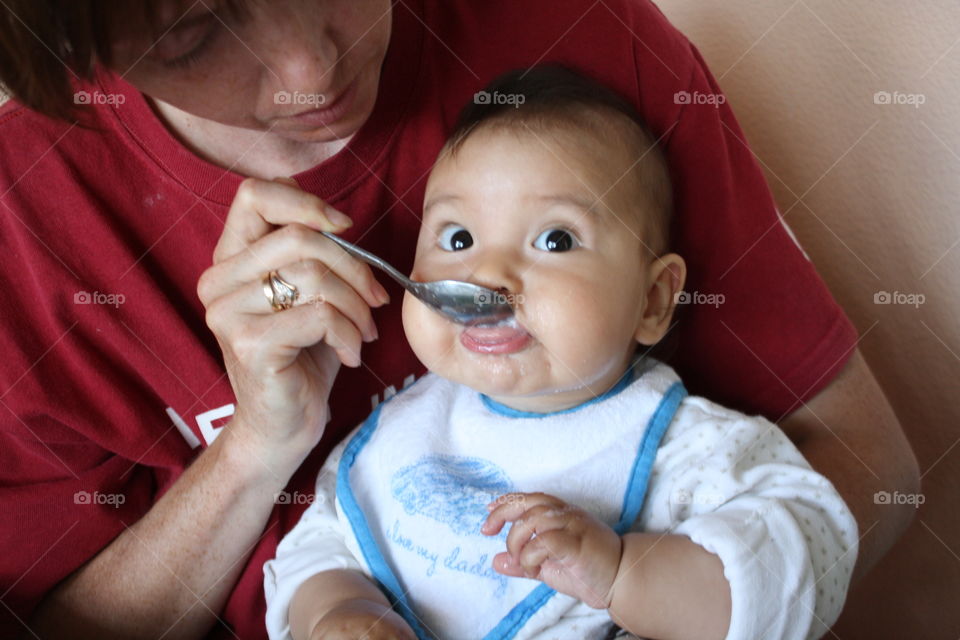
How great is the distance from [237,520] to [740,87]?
3.68 ft

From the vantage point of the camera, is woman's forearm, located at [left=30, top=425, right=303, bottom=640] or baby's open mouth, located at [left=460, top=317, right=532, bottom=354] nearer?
baby's open mouth, located at [left=460, top=317, right=532, bottom=354]

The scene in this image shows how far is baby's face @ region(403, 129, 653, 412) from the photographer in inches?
35.8

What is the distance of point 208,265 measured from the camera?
106cm

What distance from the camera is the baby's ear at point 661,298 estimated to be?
1023 millimetres

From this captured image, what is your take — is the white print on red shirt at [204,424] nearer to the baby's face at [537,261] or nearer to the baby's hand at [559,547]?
the baby's face at [537,261]

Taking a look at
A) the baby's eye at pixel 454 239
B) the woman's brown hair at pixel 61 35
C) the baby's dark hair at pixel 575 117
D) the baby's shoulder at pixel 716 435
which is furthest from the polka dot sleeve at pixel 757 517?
the woman's brown hair at pixel 61 35

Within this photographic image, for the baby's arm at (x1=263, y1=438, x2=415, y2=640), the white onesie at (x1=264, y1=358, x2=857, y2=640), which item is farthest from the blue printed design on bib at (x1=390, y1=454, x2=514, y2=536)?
the baby's arm at (x1=263, y1=438, x2=415, y2=640)

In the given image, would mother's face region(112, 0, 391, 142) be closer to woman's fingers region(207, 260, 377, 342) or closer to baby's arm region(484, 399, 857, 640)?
woman's fingers region(207, 260, 377, 342)

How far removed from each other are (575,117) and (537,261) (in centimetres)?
20

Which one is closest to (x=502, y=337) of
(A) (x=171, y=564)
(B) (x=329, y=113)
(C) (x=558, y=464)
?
(C) (x=558, y=464)

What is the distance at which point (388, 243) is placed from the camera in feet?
3.66

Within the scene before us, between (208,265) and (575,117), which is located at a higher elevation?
(575,117)

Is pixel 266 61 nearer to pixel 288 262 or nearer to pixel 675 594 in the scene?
pixel 288 262

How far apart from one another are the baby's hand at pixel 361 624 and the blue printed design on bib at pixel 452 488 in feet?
0.42
